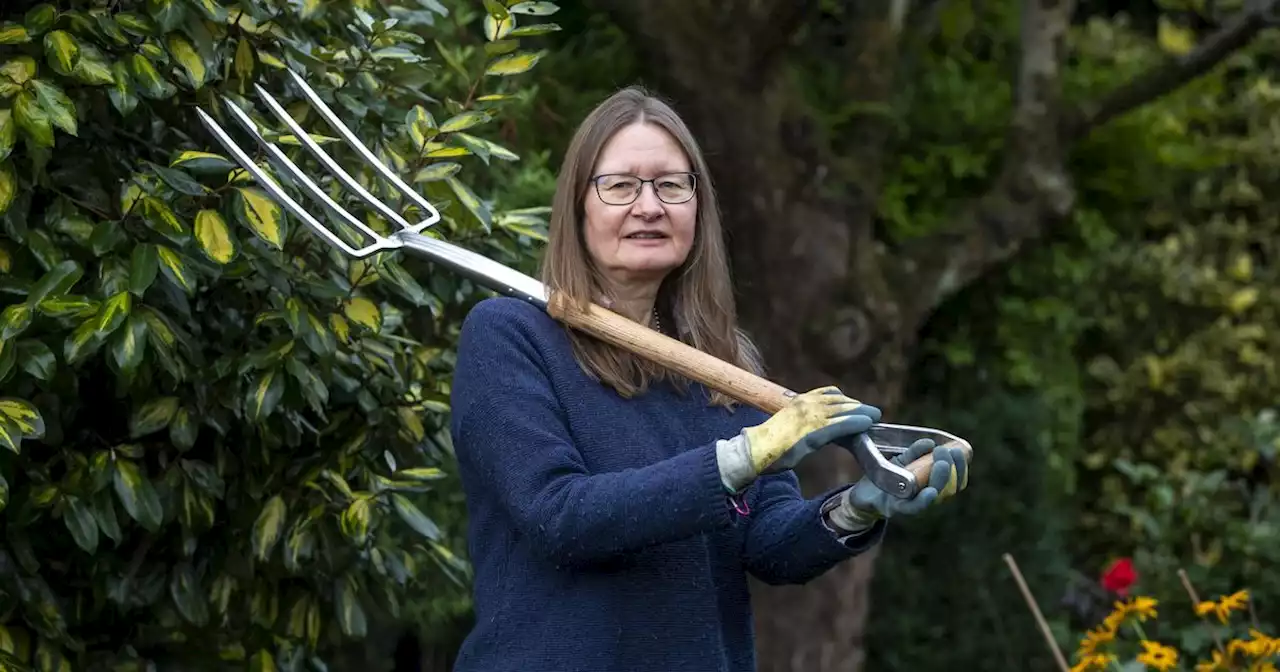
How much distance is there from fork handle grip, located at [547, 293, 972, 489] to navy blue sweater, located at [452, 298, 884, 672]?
36 mm

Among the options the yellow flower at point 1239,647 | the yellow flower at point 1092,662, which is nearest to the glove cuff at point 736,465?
the yellow flower at point 1092,662

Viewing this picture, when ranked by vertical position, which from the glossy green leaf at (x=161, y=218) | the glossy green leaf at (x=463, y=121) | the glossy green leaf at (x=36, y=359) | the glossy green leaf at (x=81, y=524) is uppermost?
the glossy green leaf at (x=463, y=121)

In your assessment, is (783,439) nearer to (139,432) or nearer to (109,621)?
(139,432)

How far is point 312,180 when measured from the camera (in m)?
2.84

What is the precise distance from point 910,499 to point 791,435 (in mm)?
177

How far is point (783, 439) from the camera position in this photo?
1996 millimetres

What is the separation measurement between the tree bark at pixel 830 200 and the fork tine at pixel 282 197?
7.84ft

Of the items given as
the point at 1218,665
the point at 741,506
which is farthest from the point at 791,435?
the point at 1218,665

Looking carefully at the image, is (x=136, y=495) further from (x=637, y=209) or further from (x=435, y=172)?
(x=637, y=209)

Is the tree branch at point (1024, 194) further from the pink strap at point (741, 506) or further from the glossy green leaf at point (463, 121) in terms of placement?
the pink strap at point (741, 506)

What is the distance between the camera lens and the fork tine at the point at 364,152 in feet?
8.97

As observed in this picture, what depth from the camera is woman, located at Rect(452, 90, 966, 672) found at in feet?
6.73

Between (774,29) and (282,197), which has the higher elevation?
(282,197)

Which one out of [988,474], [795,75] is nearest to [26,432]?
[795,75]
